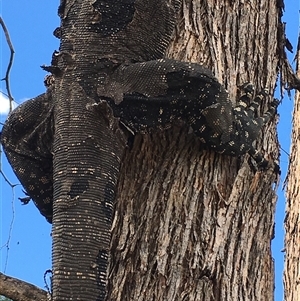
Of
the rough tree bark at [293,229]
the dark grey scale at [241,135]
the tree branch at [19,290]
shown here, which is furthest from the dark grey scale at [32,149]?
the rough tree bark at [293,229]

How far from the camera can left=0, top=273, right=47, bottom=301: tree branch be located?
3.75 meters

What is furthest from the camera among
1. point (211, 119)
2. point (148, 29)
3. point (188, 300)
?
point (148, 29)

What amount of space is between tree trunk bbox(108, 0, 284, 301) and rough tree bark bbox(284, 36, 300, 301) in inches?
115

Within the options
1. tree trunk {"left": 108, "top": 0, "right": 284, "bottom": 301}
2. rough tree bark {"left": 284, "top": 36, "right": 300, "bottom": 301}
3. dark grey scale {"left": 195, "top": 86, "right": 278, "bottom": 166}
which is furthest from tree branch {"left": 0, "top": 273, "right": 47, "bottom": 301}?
rough tree bark {"left": 284, "top": 36, "right": 300, "bottom": 301}

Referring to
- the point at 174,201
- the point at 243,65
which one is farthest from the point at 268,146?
the point at 174,201

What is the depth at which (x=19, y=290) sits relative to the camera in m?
3.78

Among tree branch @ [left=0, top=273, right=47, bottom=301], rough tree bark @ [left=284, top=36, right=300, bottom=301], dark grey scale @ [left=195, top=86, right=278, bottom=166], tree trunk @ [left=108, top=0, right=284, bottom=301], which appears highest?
rough tree bark @ [left=284, top=36, right=300, bottom=301]

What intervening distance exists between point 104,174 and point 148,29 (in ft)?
2.83

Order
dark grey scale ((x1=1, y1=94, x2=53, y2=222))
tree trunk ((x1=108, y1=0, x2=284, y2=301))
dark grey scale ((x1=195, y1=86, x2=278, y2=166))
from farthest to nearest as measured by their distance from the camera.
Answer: dark grey scale ((x1=1, y1=94, x2=53, y2=222)) → dark grey scale ((x1=195, y1=86, x2=278, y2=166)) → tree trunk ((x1=108, y1=0, x2=284, y2=301))

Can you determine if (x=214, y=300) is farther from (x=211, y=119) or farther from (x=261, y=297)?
(x=211, y=119)

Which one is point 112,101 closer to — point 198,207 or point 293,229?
point 198,207

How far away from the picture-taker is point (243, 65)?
13.3 feet

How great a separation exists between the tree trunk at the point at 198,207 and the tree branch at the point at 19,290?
441 millimetres

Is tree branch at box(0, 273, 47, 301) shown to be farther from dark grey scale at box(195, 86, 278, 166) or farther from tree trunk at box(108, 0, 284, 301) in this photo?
dark grey scale at box(195, 86, 278, 166)
